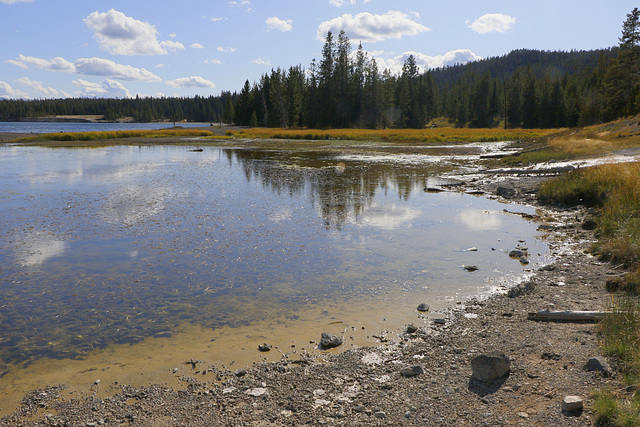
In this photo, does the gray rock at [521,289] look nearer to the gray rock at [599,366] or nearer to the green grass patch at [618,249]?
the green grass patch at [618,249]

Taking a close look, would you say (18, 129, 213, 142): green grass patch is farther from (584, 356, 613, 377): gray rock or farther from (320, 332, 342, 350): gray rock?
(584, 356, 613, 377): gray rock

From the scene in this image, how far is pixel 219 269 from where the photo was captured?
9492 mm

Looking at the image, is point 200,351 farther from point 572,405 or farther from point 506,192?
point 506,192

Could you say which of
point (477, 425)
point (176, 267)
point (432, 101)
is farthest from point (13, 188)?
point (432, 101)

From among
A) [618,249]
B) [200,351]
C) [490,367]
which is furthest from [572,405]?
[618,249]

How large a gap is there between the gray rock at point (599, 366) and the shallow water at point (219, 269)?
8.54 ft

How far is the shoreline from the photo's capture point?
4379 millimetres

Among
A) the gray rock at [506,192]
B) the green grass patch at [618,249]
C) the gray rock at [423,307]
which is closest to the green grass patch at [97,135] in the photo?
the gray rock at [506,192]

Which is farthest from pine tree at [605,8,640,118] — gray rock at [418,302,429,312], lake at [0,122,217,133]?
lake at [0,122,217,133]

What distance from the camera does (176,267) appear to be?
958cm

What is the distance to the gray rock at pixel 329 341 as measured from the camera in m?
6.06

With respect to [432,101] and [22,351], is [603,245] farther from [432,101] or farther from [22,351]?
[432,101]

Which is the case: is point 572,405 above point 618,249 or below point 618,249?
below

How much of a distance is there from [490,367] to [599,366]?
47.0 inches
